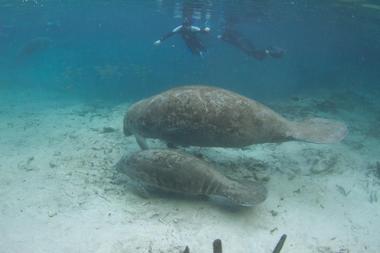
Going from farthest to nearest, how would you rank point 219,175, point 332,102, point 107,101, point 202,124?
point 107,101
point 332,102
point 202,124
point 219,175

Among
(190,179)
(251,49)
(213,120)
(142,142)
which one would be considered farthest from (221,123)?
(251,49)

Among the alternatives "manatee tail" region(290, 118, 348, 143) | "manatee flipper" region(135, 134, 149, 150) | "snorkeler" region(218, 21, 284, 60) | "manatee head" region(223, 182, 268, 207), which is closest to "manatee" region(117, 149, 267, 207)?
"manatee head" region(223, 182, 268, 207)

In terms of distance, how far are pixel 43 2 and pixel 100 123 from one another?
27697 millimetres

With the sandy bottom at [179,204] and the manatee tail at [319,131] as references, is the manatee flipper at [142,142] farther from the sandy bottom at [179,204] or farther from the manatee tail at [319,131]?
the manatee tail at [319,131]

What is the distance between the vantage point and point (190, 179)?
6.43 m

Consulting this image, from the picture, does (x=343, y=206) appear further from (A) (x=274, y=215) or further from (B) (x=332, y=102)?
(B) (x=332, y=102)

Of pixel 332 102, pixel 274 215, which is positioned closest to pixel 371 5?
pixel 332 102

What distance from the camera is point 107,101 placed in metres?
19.2

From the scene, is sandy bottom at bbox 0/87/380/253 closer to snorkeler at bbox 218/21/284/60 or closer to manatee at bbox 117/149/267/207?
manatee at bbox 117/149/267/207

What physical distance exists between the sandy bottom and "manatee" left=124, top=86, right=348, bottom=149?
4.12 ft

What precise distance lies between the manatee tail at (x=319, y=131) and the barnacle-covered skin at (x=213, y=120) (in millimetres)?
229

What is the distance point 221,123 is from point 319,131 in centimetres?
214

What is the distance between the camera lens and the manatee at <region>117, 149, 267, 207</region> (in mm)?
6328

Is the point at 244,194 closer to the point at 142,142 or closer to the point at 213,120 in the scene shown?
the point at 213,120
